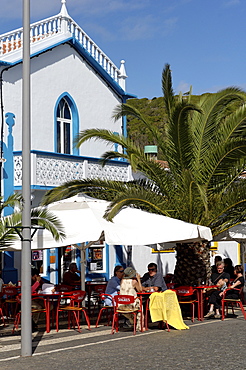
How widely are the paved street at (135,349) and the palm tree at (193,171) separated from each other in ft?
10.7

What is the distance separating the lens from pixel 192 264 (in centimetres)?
1675

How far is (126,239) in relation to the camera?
535 inches

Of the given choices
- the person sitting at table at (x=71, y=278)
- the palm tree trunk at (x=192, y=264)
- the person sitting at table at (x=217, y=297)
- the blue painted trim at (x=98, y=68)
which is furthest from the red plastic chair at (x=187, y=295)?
the blue painted trim at (x=98, y=68)

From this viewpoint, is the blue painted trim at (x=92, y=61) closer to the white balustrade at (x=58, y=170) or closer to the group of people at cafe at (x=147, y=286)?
the white balustrade at (x=58, y=170)

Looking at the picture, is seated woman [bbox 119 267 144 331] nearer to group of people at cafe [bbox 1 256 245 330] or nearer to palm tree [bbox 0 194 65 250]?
group of people at cafe [bbox 1 256 245 330]

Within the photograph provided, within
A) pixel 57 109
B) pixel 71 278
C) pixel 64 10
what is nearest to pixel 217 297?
pixel 71 278

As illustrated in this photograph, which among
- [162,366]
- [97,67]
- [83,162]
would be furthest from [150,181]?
[162,366]

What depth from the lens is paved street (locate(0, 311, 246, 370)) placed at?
375 inches

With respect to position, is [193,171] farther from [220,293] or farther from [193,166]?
[220,293]

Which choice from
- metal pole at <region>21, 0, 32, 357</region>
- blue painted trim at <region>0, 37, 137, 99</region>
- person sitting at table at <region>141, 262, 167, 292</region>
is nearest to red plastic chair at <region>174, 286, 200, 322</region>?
person sitting at table at <region>141, 262, 167, 292</region>

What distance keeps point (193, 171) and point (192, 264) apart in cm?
238

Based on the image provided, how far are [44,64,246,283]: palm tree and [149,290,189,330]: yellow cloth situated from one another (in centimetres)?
305

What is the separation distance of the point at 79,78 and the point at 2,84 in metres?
3.74

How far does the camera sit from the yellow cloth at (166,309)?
13469 millimetres
